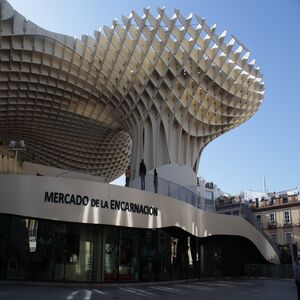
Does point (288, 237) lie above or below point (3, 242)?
above

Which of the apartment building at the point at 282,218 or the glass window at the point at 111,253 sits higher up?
the apartment building at the point at 282,218

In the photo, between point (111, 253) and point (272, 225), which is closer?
point (111, 253)

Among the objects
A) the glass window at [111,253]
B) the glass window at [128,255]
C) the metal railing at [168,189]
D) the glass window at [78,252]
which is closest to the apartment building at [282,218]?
the metal railing at [168,189]

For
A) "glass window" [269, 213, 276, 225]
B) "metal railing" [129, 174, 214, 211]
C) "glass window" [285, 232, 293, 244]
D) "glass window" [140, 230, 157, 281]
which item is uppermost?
"glass window" [269, 213, 276, 225]

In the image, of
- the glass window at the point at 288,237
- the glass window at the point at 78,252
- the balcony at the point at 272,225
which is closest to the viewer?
the glass window at the point at 78,252

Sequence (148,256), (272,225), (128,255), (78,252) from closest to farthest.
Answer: (78,252) → (128,255) → (148,256) → (272,225)

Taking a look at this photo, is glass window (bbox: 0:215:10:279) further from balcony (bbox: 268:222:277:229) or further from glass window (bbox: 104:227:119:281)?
balcony (bbox: 268:222:277:229)

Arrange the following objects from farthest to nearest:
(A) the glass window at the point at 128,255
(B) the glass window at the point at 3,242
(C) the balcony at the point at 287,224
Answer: (C) the balcony at the point at 287,224, (A) the glass window at the point at 128,255, (B) the glass window at the point at 3,242

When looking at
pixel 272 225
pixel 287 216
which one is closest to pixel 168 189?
pixel 287 216

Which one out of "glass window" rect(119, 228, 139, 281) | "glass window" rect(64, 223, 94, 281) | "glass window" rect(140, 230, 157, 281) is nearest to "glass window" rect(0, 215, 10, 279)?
"glass window" rect(64, 223, 94, 281)

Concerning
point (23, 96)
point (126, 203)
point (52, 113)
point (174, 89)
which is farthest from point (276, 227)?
point (126, 203)

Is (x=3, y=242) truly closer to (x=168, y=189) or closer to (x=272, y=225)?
(x=168, y=189)

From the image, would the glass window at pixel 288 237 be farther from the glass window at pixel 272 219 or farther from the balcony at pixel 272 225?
the glass window at pixel 272 219

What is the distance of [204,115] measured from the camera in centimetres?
4194
